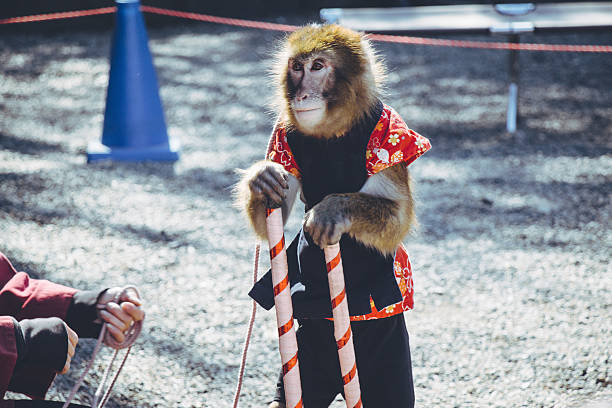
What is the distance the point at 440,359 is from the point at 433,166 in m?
2.44

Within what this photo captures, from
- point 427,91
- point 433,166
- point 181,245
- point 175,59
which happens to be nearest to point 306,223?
point 181,245

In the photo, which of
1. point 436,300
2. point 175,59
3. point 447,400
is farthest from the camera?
point 175,59

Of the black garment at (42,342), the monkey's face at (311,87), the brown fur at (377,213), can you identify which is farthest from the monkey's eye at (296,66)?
the black garment at (42,342)

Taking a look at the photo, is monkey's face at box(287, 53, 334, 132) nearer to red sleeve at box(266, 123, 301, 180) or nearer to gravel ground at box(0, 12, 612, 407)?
red sleeve at box(266, 123, 301, 180)

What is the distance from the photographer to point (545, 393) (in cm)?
268

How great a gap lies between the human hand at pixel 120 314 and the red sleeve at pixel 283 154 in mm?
577

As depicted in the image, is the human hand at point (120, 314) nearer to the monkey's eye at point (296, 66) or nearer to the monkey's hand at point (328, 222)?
the monkey's hand at point (328, 222)

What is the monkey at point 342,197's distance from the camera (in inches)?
73.8

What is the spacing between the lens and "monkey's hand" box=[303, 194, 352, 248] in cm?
178

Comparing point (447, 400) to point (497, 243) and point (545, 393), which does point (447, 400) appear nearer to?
point (545, 393)

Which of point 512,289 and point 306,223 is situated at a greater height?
point 306,223

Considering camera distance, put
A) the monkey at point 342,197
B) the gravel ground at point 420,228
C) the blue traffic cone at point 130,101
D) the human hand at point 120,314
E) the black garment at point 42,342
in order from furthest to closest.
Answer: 1. the blue traffic cone at point 130,101
2. the gravel ground at point 420,228
3. the human hand at point 120,314
4. the monkey at point 342,197
5. the black garment at point 42,342

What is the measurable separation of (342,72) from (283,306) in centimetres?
65

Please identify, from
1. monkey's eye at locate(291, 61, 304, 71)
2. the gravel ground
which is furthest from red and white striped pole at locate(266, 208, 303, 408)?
the gravel ground
